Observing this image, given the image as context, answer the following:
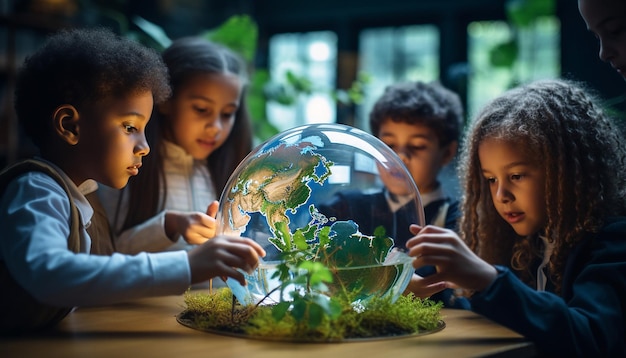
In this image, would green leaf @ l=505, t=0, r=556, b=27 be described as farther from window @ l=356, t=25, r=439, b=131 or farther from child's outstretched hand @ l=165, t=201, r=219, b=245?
child's outstretched hand @ l=165, t=201, r=219, b=245

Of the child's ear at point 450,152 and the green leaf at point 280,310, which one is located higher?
the child's ear at point 450,152

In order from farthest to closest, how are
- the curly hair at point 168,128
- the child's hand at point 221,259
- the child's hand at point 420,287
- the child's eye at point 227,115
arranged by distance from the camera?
the child's eye at point 227,115 < the curly hair at point 168,128 < the child's hand at point 420,287 < the child's hand at point 221,259

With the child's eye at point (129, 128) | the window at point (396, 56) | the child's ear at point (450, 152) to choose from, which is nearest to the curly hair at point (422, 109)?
the child's ear at point (450, 152)

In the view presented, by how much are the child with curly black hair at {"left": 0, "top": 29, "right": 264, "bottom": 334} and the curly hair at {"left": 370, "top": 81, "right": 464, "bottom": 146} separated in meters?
0.99

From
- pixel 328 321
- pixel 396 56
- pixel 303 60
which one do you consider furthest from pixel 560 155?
pixel 303 60

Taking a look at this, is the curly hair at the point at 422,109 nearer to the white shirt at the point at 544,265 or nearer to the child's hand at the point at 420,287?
the white shirt at the point at 544,265

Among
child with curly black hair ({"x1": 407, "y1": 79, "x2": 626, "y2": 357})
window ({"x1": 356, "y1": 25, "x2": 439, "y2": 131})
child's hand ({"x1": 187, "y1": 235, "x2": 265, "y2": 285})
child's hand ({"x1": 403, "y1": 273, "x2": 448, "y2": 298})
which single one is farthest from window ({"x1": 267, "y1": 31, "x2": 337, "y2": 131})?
child's hand ({"x1": 187, "y1": 235, "x2": 265, "y2": 285})

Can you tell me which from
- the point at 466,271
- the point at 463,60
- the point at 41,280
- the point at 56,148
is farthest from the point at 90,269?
the point at 463,60

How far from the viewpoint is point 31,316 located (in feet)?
4.26

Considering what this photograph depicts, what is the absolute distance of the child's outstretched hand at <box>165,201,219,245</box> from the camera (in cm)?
169

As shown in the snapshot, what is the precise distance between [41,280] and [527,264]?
1.15 m

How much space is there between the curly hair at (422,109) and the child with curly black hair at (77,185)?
99cm

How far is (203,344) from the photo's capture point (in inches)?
47.4

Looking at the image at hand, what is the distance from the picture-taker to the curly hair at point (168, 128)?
2.12 meters
